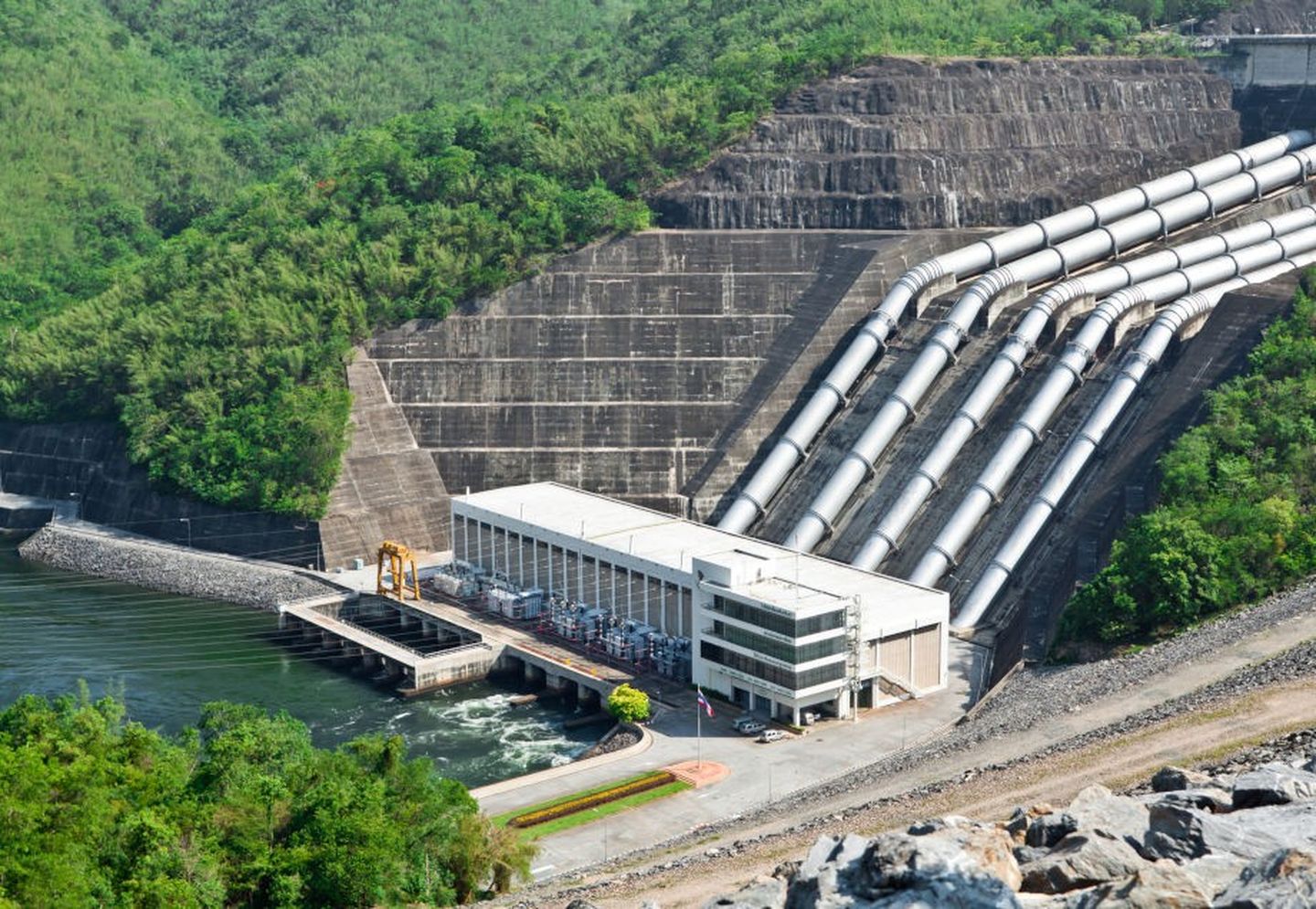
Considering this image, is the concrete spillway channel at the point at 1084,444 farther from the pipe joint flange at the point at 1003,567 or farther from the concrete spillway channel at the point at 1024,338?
the concrete spillway channel at the point at 1024,338

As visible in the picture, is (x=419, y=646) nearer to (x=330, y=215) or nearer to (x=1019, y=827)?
(x=330, y=215)

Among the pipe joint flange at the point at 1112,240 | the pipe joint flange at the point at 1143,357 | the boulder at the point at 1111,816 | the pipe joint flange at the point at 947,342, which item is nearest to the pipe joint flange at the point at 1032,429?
the pipe joint flange at the point at 1143,357

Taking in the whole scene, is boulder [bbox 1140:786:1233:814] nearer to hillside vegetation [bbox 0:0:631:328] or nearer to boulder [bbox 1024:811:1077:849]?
boulder [bbox 1024:811:1077:849]

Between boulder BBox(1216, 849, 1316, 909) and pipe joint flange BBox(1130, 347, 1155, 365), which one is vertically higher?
pipe joint flange BBox(1130, 347, 1155, 365)

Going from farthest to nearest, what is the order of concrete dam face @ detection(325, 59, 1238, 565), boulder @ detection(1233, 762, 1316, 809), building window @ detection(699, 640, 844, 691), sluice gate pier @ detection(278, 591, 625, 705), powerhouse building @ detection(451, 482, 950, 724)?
concrete dam face @ detection(325, 59, 1238, 565), sluice gate pier @ detection(278, 591, 625, 705), powerhouse building @ detection(451, 482, 950, 724), building window @ detection(699, 640, 844, 691), boulder @ detection(1233, 762, 1316, 809)

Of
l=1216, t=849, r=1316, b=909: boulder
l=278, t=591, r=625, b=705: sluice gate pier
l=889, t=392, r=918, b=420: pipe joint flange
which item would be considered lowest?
l=278, t=591, r=625, b=705: sluice gate pier

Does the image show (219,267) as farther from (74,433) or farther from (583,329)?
(583,329)

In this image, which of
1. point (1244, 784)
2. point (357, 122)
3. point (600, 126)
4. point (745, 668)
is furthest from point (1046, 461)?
point (357, 122)

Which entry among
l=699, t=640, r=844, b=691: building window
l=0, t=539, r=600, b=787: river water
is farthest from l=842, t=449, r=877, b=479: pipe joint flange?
l=0, t=539, r=600, b=787: river water
